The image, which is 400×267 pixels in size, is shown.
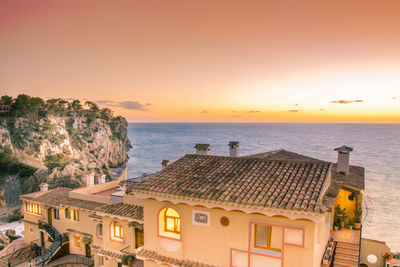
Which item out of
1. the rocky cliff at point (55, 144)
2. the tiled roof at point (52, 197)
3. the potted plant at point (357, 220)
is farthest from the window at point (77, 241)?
the potted plant at point (357, 220)

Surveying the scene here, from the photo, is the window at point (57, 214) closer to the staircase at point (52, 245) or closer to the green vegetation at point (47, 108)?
the staircase at point (52, 245)

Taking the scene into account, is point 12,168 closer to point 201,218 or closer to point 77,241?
point 77,241

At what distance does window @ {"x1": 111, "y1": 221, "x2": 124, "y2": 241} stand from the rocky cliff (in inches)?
442

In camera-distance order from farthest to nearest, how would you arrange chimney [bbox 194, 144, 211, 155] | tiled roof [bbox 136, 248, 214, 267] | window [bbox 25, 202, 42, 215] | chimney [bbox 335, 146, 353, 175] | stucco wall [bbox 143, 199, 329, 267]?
→ window [bbox 25, 202, 42, 215] → chimney [bbox 335, 146, 353, 175] → chimney [bbox 194, 144, 211, 155] → tiled roof [bbox 136, 248, 214, 267] → stucco wall [bbox 143, 199, 329, 267]

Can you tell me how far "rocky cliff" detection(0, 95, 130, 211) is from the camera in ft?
195

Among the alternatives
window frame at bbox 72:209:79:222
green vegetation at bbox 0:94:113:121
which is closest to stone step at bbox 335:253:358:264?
window frame at bbox 72:209:79:222

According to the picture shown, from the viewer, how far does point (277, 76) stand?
37.9 metres

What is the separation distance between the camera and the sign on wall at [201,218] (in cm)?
1050

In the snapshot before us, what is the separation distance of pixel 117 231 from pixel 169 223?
7.22 m

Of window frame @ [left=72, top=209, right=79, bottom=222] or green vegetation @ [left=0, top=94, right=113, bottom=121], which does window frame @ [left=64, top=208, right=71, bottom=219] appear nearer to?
window frame @ [left=72, top=209, right=79, bottom=222]

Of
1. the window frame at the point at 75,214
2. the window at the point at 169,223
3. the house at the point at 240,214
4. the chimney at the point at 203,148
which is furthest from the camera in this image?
the window frame at the point at 75,214

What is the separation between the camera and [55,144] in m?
75.9

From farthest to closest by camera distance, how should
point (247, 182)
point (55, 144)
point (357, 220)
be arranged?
point (55, 144), point (357, 220), point (247, 182)

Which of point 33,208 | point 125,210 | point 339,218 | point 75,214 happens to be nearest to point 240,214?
point 339,218
